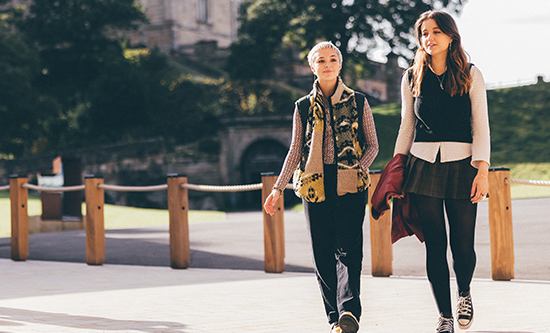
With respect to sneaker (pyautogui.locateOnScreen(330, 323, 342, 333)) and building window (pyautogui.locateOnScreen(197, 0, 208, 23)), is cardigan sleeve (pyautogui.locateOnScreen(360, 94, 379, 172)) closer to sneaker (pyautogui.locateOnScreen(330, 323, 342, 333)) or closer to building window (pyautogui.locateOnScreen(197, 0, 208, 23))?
sneaker (pyautogui.locateOnScreen(330, 323, 342, 333))

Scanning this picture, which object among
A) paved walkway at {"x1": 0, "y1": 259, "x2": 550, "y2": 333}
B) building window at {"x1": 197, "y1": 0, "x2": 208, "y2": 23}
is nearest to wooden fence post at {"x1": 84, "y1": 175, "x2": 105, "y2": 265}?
paved walkway at {"x1": 0, "y1": 259, "x2": 550, "y2": 333}

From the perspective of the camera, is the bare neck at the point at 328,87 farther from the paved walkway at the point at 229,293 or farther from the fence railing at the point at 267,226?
the fence railing at the point at 267,226

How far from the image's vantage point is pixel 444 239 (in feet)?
13.5

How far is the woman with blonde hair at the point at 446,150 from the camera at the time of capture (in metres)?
4.03

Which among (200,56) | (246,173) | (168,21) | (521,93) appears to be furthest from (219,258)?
(168,21)

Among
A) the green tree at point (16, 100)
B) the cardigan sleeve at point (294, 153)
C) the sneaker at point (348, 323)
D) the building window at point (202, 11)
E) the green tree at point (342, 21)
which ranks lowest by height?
the sneaker at point (348, 323)

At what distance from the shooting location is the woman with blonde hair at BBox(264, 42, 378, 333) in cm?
420

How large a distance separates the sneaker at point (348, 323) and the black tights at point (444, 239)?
20.5 inches

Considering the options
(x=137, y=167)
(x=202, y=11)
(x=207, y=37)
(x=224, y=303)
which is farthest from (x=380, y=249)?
(x=202, y=11)

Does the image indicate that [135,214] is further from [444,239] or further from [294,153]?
[444,239]

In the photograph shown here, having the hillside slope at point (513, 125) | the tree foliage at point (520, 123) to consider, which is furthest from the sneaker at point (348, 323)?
the tree foliage at point (520, 123)

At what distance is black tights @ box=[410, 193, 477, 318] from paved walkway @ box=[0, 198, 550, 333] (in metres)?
0.39

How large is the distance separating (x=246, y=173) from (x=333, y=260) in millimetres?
25791

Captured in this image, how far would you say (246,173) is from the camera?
30.1 meters
